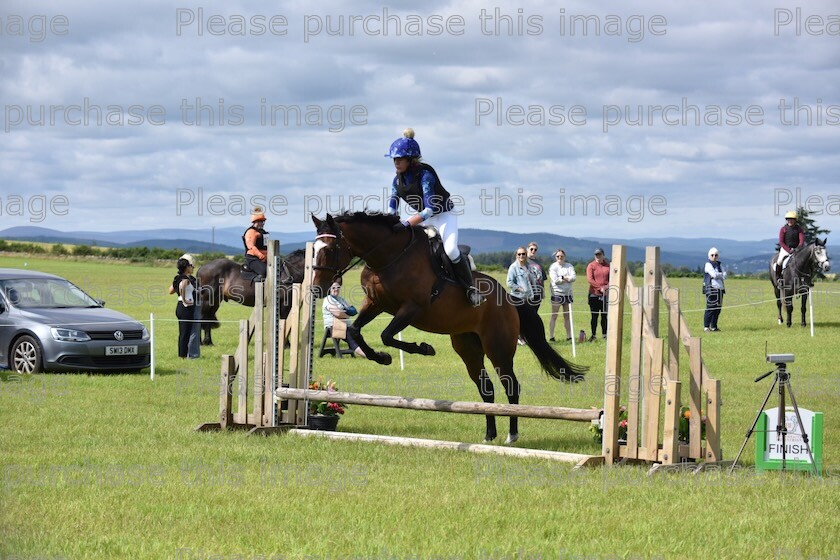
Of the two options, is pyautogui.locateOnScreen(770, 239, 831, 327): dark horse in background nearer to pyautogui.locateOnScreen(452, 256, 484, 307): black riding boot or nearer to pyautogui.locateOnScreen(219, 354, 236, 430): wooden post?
pyautogui.locateOnScreen(452, 256, 484, 307): black riding boot

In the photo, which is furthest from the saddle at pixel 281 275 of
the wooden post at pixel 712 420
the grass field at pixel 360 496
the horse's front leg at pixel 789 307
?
the horse's front leg at pixel 789 307

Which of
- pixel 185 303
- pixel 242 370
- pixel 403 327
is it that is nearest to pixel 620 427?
pixel 403 327

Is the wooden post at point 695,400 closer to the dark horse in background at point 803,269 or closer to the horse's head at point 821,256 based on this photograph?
the dark horse in background at point 803,269

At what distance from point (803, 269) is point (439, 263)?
51.5 ft

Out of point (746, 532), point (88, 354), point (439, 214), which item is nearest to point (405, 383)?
point (88, 354)

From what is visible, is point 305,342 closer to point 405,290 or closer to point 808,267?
point 405,290

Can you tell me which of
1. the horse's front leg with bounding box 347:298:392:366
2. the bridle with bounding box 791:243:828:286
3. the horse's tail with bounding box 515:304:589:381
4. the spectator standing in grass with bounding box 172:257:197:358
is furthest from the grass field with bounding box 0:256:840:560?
the bridle with bounding box 791:243:828:286

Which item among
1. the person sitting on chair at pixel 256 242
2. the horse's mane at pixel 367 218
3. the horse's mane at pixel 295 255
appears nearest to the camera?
the horse's mane at pixel 367 218

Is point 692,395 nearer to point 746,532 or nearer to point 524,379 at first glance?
point 746,532

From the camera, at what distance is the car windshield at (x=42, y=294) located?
16.6 m

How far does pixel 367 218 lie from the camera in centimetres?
988

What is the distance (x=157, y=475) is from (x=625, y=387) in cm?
852

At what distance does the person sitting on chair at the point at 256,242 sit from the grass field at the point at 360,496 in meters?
5.50

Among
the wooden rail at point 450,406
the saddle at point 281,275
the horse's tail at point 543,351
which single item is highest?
the saddle at point 281,275
